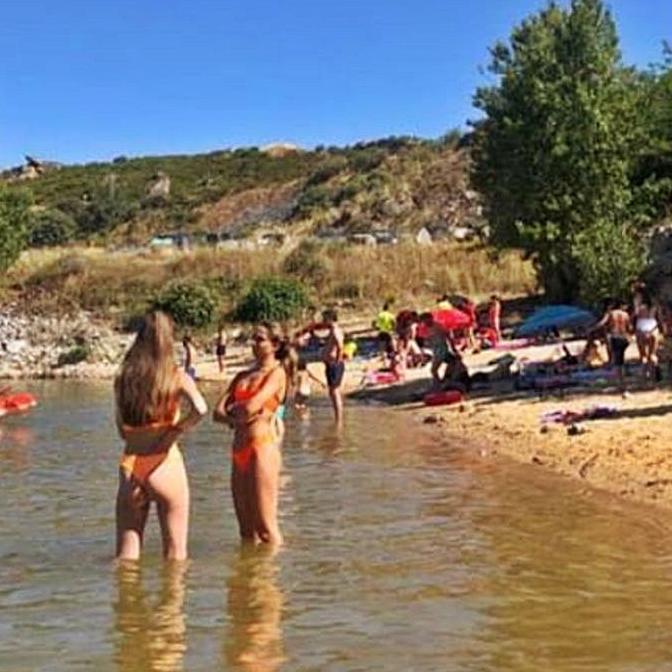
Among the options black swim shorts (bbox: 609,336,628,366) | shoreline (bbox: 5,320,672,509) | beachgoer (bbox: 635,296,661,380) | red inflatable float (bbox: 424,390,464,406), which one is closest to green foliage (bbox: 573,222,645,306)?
shoreline (bbox: 5,320,672,509)

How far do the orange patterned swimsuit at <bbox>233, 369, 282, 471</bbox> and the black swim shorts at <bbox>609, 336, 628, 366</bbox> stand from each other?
12.0 m

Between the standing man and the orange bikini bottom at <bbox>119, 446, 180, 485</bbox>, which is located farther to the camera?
the standing man

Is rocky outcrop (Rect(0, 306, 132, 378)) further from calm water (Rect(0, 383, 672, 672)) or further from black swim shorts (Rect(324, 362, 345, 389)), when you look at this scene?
calm water (Rect(0, 383, 672, 672))

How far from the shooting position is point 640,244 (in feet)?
113

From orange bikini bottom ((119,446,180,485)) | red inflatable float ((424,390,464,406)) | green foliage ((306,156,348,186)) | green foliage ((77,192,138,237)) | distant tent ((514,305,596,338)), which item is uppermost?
green foliage ((306,156,348,186))

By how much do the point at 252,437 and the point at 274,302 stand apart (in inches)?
1301

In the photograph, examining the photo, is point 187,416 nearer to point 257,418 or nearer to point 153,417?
point 153,417

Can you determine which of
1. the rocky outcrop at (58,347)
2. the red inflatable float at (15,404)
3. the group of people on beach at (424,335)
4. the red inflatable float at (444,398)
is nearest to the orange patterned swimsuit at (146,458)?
the red inflatable float at (444,398)

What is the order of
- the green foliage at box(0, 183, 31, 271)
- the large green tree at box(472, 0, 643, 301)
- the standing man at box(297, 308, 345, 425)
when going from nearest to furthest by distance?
the standing man at box(297, 308, 345, 425), the large green tree at box(472, 0, 643, 301), the green foliage at box(0, 183, 31, 271)

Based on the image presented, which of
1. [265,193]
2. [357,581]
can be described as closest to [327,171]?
[265,193]

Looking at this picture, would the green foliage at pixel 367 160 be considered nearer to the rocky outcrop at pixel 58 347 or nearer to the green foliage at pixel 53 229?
the green foliage at pixel 53 229

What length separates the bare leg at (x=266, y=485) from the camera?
382 inches

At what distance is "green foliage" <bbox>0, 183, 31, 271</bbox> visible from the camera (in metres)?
48.2

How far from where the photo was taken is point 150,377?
8422 millimetres
